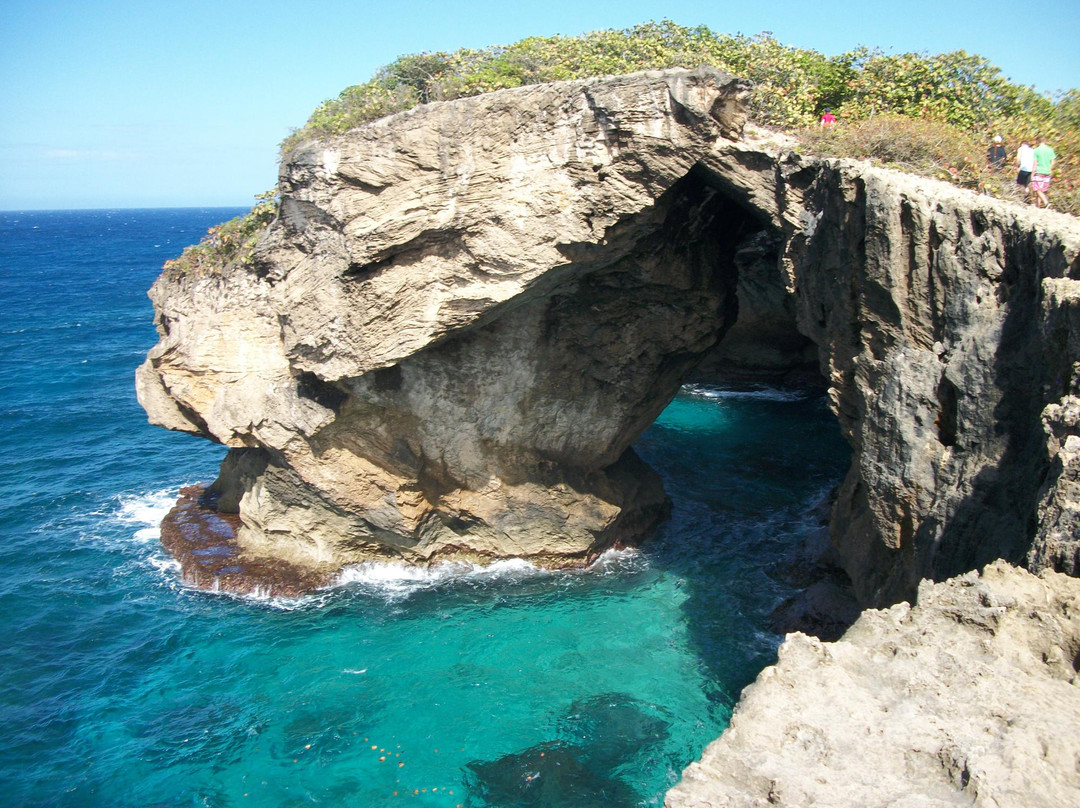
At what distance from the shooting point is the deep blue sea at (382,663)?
1390cm

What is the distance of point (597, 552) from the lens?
21.1 meters

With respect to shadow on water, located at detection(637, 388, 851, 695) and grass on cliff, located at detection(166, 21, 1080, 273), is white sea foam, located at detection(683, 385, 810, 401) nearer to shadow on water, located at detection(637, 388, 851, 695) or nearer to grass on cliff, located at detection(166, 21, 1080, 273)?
shadow on water, located at detection(637, 388, 851, 695)

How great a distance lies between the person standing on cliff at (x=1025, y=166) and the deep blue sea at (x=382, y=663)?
10.5m

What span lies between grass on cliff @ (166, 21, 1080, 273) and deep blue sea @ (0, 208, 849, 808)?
939 centimetres

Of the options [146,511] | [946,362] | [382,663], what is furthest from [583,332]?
[146,511]

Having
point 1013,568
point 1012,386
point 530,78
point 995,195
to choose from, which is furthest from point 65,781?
point 995,195

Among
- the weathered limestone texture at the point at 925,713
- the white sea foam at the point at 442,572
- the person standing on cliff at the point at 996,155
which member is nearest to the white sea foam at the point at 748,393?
the white sea foam at the point at 442,572

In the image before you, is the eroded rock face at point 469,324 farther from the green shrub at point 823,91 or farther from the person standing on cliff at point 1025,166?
the person standing on cliff at point 1025,166

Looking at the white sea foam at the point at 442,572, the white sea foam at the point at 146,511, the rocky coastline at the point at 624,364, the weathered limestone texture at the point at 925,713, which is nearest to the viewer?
the weathered limestone texture at the point at 925,713

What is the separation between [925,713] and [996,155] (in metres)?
Result: 13.0

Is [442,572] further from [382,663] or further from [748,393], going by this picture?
[748,393]

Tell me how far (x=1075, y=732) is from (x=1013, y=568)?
6.60 ft

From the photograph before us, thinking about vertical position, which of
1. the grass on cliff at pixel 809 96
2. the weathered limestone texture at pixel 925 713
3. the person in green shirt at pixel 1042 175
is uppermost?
the grass on cliff at pixel 809 96

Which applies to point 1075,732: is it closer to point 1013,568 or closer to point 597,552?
point 1013,568
